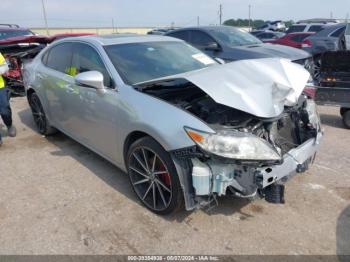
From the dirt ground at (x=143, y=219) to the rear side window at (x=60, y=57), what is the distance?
140cm

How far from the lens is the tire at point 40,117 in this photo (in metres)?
5.47

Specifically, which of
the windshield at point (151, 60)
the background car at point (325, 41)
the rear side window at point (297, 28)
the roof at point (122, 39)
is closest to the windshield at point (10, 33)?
the roof at point (122, 39)

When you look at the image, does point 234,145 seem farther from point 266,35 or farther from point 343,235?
point 266,35

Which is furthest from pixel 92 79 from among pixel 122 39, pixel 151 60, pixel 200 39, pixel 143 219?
pixel 200 39

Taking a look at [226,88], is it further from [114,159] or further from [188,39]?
[188,39]

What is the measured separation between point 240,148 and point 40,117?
13.4ft

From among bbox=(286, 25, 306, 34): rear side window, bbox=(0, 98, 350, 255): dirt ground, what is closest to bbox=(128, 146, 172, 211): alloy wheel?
bbox=(0, 98, 350, 255): dirt ground

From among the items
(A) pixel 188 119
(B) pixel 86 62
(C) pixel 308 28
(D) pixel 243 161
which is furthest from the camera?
(C) pixel 308 28

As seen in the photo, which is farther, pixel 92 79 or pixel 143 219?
pixel 92 79

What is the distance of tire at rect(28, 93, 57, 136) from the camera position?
17.9 feet

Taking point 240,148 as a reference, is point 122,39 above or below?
above

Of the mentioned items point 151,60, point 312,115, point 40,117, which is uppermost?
point 151,60

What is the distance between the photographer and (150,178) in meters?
3.26

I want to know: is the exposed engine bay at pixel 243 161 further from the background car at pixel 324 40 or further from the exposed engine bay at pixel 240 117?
the background car at pixel 324 40
